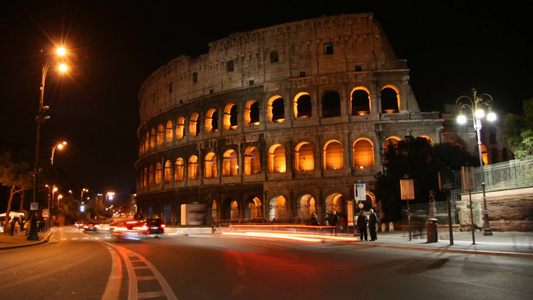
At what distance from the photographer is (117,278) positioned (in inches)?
355

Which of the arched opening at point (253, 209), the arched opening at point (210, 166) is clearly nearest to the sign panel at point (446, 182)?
the arched opening at point (253, 209)

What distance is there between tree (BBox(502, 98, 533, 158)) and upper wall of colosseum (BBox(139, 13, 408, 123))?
36.9 feet

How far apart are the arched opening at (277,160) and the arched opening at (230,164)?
13.6ft

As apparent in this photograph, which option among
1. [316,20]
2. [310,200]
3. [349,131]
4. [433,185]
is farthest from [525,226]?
[316,20]

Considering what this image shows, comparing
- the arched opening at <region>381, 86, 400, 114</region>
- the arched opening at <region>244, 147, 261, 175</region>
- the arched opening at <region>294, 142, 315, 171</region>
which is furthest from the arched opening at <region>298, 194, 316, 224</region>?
the arched opening at <region>381, 86, 400, 114</region>

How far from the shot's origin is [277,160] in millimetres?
43844

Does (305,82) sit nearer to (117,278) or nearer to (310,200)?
(310,200)

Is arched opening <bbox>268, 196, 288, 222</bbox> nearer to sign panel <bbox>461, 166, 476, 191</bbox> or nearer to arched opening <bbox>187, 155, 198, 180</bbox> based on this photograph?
arched opening <bbox>187, 155, 198, 180</bbox>

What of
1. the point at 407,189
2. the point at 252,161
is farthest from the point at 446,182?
the point at 252,161

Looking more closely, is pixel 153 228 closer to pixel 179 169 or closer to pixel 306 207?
pixel 306 207

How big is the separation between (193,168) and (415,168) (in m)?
26.2

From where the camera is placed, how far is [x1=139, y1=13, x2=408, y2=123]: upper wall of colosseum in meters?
40.7

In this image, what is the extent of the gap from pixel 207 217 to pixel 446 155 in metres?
24.5

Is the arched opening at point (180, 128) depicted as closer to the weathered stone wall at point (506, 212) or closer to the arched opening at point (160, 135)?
the arched opening at point (160, 135)
